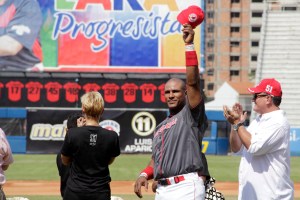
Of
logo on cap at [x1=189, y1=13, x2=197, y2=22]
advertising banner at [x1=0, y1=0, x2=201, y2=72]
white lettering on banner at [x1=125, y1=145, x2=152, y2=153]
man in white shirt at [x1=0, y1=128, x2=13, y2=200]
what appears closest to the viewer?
logo on cap at [x1=189, y1=13, x2=197, y2=22]

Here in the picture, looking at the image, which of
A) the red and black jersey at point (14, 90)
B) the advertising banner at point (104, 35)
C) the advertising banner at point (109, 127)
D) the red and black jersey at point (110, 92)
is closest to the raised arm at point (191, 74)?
the advertising banner at point (109, 127)

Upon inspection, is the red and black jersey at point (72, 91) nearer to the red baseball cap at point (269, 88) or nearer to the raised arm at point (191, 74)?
the red baseball cap at point (269, 88)

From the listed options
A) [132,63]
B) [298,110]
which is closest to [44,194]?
[132,63]

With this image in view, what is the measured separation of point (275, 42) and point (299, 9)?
671 cm

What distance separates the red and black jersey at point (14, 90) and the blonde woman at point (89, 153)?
28.0 metres

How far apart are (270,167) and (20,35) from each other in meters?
29.7

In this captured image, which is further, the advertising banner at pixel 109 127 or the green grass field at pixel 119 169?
the advertising banner at pixel 109 127

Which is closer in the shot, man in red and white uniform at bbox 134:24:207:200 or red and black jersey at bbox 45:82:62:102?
man in red and white uniform at bbox 134:24:207:200

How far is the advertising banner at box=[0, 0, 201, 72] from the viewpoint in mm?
35031

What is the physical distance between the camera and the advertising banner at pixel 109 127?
105 ft

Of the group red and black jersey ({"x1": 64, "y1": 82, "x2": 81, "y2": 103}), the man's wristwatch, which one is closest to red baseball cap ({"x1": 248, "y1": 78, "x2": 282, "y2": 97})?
the man's wristwatch

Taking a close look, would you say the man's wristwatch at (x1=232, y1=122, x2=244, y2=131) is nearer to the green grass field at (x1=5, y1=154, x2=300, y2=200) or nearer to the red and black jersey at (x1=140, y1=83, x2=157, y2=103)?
the green grass field at (x1=5, y1=154, x2=300, y2=200)

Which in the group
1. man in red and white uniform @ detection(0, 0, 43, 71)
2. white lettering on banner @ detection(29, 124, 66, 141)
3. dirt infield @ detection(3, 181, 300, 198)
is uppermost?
man in red and white uniform @ detection(0, 0, 43, 71)

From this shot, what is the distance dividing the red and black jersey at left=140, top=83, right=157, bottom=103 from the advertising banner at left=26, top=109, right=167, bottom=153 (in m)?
1.79
